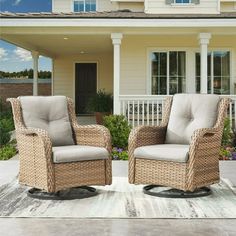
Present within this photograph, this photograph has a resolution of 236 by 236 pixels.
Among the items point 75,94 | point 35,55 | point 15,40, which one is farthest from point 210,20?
point 75,94

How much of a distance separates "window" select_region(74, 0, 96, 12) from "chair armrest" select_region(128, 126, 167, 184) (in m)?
11.3

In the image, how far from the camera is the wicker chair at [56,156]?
4.58 metres

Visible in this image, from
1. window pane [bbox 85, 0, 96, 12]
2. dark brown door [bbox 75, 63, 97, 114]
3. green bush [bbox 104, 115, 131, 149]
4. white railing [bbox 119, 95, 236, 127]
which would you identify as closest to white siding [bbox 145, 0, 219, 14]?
window pane [bbox 85, 0, 96, 12]

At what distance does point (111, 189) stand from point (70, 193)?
474 millimetres

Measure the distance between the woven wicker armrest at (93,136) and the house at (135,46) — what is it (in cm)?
470

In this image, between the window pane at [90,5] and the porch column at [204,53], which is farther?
the window pane at [90,5]

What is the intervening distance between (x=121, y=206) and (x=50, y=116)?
4.87 feet

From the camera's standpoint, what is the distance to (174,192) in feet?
16.0

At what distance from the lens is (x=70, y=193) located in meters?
4.91

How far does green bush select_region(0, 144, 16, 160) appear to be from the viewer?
803 centimetres

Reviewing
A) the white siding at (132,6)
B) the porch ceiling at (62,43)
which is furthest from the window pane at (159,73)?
the white siding at (132,6)

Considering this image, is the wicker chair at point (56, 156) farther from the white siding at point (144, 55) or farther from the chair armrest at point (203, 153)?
the white siding at point (144, 55)

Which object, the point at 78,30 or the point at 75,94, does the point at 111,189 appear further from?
the point at 75,94

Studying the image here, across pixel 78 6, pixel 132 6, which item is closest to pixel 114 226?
pixel 132 6
